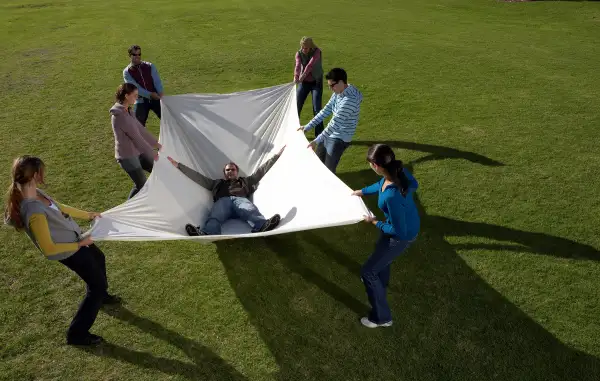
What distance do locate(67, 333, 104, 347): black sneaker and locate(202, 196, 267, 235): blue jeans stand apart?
5.06ft

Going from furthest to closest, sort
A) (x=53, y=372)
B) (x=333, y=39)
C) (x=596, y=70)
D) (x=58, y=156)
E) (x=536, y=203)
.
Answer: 1. (x=333, y=39)
2. (x=596, y=70)
3. (x=58, y=156)
4. (x=536, y=203)
5. (x=53, y=372)

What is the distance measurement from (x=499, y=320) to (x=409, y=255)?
1.22 metres

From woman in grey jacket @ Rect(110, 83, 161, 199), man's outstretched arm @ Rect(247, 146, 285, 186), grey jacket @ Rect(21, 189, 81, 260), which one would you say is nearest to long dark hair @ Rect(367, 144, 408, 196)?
man's outstretched arm @ Rect(247, 146, 285, 186)

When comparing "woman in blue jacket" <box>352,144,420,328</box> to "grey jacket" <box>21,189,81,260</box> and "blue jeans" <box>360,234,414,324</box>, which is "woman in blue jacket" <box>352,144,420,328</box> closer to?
"blue jeans" <box>360,234,414,324</box>

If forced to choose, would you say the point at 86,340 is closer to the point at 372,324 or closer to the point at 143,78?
the point at 372,324

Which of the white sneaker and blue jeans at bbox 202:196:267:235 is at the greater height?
blue jeans at bbox 202:196:267:235

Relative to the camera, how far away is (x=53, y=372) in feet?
12.4

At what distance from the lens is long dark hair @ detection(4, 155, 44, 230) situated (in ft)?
10.6

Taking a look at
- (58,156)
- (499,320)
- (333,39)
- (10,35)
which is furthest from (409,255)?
(10,35)

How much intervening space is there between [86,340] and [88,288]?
52 cm

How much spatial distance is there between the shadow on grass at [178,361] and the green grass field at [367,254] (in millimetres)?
15

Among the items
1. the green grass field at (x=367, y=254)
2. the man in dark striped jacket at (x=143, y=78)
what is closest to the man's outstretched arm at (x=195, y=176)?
the green grass field at (x=367, y=254)

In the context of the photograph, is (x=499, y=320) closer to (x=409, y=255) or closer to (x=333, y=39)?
(x=409, y=255)

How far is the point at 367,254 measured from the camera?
5.25m
